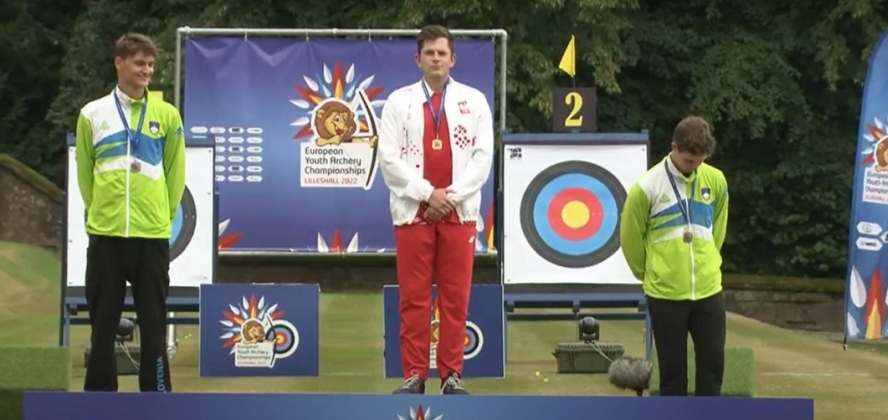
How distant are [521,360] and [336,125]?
260cm

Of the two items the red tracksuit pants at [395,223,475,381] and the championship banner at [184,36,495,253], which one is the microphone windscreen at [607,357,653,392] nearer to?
the red tracksuit pants at [395,223,475,381]

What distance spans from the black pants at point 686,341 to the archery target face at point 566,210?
2773mm

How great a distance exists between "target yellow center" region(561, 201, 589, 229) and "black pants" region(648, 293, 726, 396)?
110 inches

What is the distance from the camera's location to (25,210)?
2111cm

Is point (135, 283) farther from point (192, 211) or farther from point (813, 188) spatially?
point (813, 188)

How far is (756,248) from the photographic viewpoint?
86.2ft

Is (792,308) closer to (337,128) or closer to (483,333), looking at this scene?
(337,128)

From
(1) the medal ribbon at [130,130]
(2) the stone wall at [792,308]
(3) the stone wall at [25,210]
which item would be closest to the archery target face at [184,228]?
(1) the medal ribbon at [130,130]

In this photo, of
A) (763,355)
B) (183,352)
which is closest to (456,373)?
(183,352)

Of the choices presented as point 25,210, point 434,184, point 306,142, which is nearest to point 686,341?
point 434,184

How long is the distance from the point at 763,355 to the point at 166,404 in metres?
6.18

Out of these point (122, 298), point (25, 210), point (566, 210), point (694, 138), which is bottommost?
point (122, 298)

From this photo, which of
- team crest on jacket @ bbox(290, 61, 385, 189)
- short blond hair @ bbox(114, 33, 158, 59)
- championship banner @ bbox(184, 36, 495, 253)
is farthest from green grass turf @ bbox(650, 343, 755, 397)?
Answer: team crest on jacket @ bbox(290, 61, 385, 189)

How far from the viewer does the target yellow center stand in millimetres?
9375
